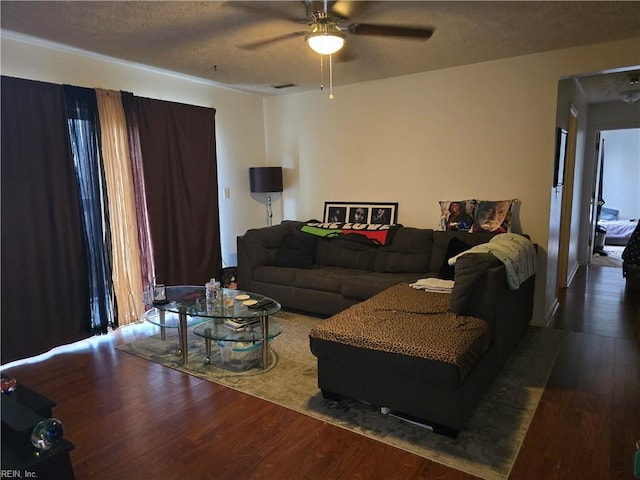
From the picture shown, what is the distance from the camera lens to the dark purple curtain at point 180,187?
4102 millimetres

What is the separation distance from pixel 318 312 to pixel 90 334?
205cm

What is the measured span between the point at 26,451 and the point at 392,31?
3061 millimetres

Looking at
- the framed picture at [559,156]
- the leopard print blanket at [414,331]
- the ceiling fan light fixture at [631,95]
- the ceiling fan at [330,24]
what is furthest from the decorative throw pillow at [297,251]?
the ceiling fan light fixture at [631,95]

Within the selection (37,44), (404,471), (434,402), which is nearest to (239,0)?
(37,44)

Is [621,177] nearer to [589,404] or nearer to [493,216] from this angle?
[493,216]

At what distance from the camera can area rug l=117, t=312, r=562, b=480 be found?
2086 millimetres

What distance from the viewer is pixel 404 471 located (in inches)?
77.1

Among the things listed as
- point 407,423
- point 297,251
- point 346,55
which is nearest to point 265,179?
point 297,251

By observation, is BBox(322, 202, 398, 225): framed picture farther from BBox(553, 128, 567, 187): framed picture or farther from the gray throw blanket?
BBox(553, 128, 567, 187): framed picture

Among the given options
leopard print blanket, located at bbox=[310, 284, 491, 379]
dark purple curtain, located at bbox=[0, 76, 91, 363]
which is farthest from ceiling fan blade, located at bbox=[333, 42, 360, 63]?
dark purple curtain, located at bbox=[0, 76, 91, 363]

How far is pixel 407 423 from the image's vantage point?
2328 millimetres

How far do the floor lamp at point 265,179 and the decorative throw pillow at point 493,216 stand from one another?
246 cm

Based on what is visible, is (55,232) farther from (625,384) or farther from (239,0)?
(625,384)

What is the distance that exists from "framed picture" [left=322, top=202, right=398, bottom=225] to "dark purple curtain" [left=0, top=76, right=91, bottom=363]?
266cm
